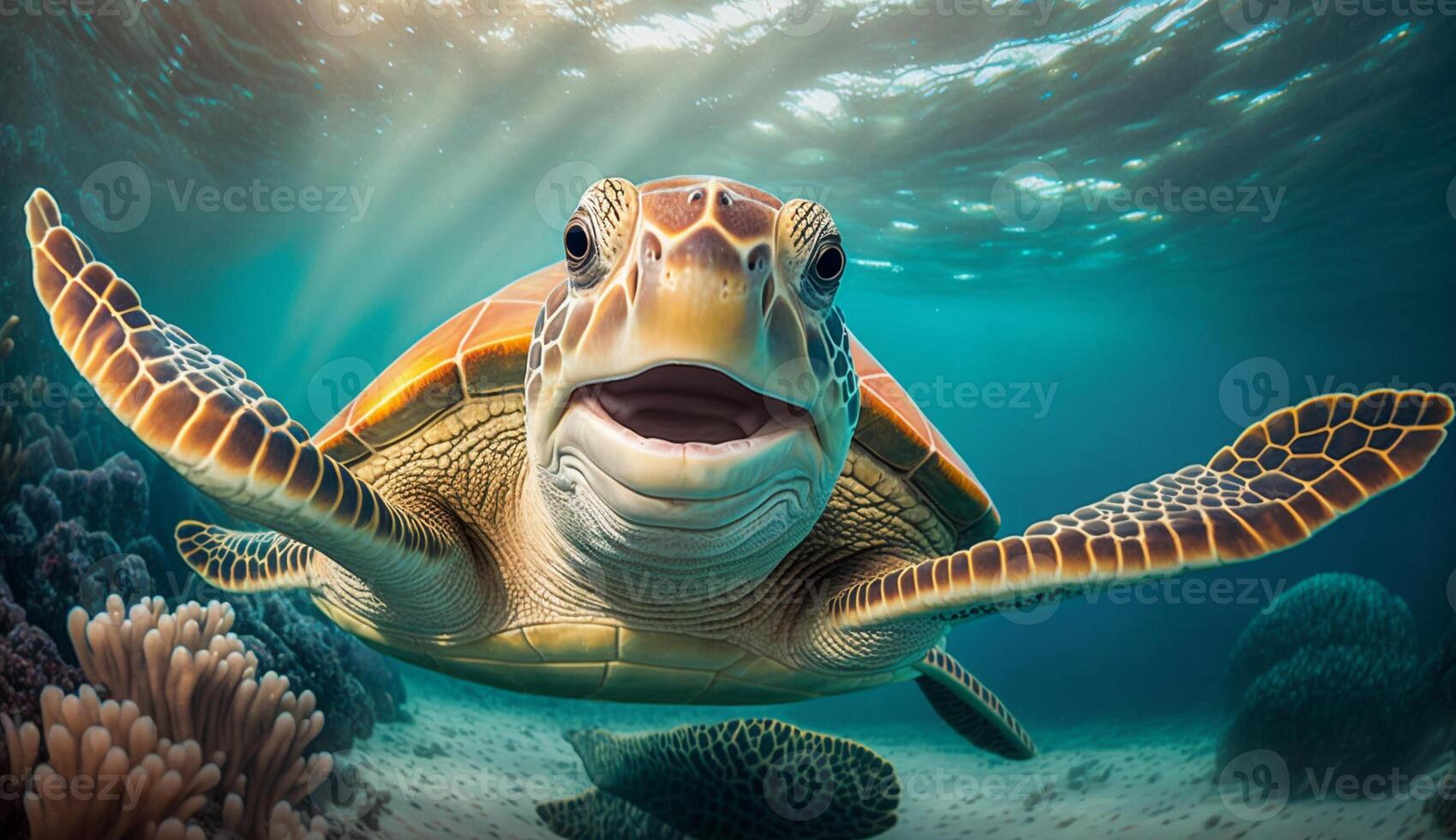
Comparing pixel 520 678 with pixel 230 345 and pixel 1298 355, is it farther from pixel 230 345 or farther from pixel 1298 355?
pixel 230 345

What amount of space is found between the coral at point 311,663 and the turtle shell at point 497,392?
267cm

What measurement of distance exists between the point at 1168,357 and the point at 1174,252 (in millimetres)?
20752

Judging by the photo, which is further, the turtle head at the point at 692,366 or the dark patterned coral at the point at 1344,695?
the dark patterned coral at the point at 1344,695

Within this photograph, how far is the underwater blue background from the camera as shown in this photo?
1036 cm

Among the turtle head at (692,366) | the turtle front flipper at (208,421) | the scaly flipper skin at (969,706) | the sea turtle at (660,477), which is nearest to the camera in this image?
the turtle head at (692,366)

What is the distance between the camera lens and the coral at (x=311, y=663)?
480 centimetres

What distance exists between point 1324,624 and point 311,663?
12.7 metres

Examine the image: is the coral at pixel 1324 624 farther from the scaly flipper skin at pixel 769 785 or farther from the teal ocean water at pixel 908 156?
the scaly flipper skin at pixel 769 785

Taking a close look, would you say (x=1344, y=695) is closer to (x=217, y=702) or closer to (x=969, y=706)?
(x=969, y=706)

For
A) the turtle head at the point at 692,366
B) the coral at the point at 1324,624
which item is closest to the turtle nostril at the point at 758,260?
the turtle head at the point at 692,366

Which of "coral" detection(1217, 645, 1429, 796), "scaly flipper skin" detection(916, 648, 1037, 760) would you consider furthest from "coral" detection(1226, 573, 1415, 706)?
"scaly flipper skin" detection(916, 648, 1037, 760)

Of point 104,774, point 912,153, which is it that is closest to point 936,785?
point 104,774

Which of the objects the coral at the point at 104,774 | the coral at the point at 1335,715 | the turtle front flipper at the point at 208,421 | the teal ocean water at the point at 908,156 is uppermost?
the teal ocean water at the point at 908,156

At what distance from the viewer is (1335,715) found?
291 inches
